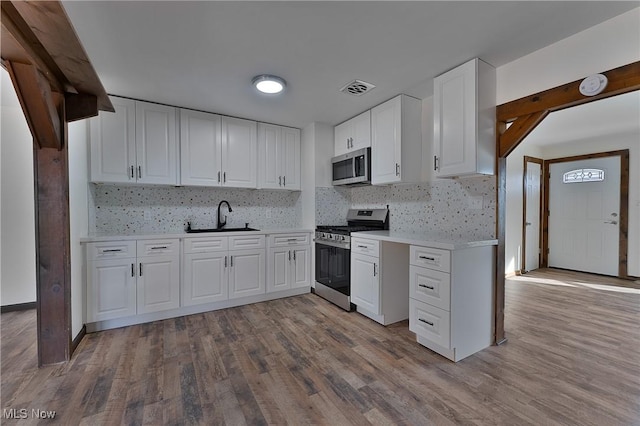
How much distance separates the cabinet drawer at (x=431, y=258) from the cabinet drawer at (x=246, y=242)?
1849mm

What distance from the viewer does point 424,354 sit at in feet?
7.34

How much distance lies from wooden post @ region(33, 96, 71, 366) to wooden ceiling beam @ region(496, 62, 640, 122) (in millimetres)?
3501

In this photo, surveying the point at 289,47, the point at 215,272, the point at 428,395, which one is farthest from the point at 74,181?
the point at 428,395

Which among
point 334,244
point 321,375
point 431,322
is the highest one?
point 334,244

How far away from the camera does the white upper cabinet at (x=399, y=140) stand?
293 centimetres

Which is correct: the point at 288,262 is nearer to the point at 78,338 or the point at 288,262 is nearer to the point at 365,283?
the point at 365,283

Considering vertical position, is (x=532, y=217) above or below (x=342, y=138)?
Result: below

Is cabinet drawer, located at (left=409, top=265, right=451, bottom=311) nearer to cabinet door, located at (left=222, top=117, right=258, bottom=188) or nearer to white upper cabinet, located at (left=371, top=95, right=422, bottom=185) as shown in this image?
white upper cabinet, located at (left=371, top=95, right=422, bottom=185)

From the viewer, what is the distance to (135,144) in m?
2.97

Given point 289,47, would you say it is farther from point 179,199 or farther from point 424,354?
point 424,354

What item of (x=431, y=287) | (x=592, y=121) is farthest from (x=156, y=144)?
(x=592, y=121)

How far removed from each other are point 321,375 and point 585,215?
5774mm

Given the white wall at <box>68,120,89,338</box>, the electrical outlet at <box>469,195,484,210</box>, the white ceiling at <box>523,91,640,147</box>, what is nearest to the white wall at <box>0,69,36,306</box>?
the white wall at <box>68,120,89,338</box>

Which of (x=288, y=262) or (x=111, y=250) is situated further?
(x=288, y=262)
